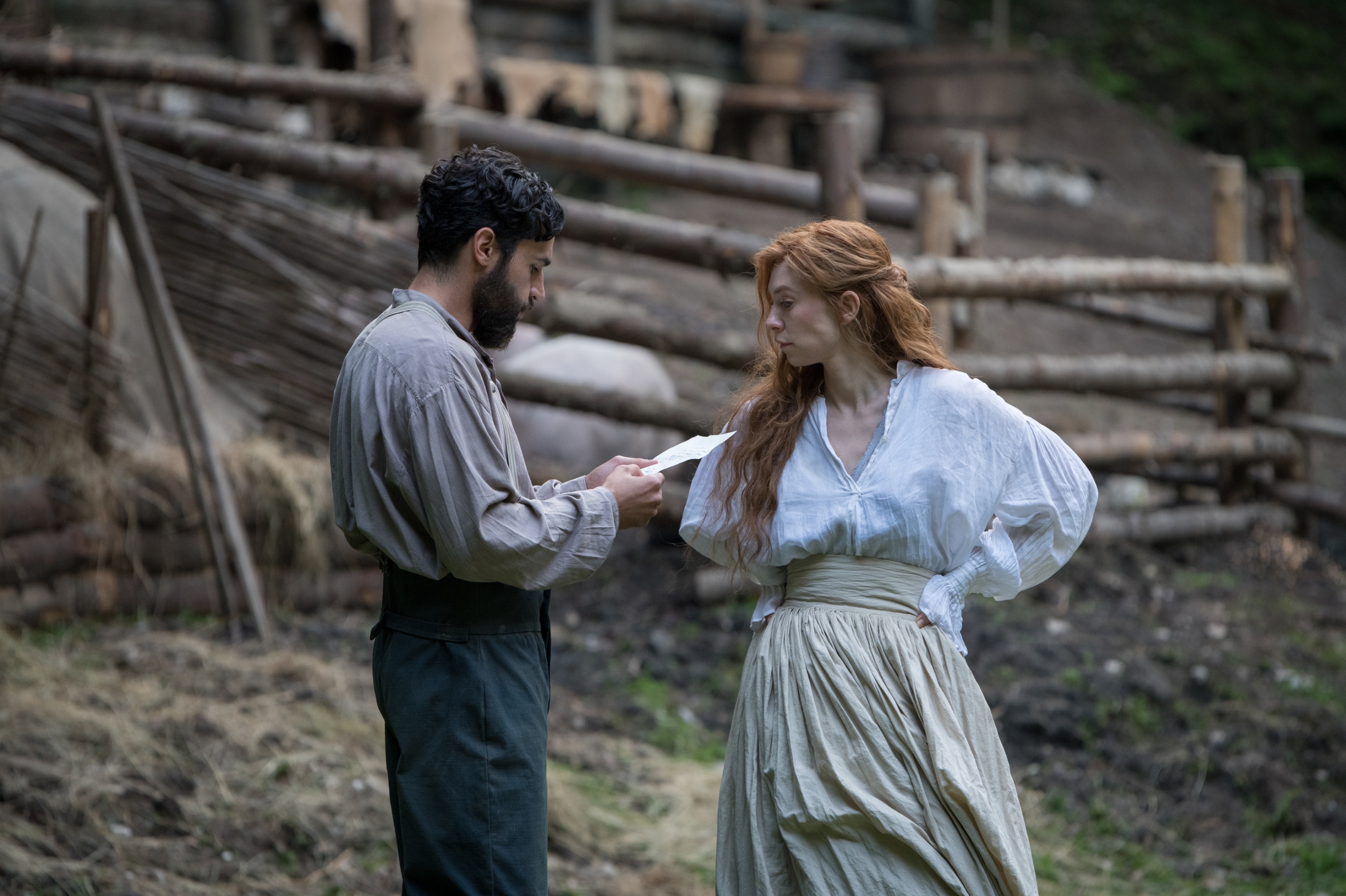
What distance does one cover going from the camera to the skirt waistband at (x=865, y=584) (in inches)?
104

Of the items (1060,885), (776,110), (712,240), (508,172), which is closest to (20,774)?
(508,172)

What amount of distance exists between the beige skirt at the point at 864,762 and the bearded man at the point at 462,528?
0.45 meters

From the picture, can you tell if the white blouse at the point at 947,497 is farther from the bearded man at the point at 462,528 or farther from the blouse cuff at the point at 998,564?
the bearded man at the point at 462,528

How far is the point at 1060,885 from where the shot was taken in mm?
3988

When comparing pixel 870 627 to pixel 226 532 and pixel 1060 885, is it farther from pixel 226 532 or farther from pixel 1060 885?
pixel 226 532

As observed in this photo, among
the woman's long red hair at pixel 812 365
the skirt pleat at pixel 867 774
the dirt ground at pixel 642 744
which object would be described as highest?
the woman's long red hair at pixel 812 365

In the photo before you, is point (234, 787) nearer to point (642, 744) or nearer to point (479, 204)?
point (642, 744)

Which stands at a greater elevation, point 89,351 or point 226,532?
point 89,351

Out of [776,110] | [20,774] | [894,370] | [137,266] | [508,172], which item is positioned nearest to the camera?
[508,172]

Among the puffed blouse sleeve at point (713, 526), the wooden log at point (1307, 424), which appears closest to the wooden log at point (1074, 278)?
the wooden log at point (1307, 424)

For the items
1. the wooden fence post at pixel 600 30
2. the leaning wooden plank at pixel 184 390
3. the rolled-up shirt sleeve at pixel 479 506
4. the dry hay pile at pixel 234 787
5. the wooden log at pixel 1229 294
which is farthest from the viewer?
the wooden fence post at pixel 600 30

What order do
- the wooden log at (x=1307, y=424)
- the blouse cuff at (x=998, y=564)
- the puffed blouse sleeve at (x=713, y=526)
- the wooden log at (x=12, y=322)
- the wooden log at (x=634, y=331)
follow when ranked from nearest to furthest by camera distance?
the blouse cuff at (x=998, y=564) → the puffed blouse sleeve at (x=713, y=526) → the wooden log at (x=12, y=322) → the wooden log at (x=634, y=331) → the wooden log at (x=1307, y=424)

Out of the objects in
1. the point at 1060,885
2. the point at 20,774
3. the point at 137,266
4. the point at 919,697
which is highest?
the point at 137,266

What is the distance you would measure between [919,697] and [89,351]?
4214 mm
